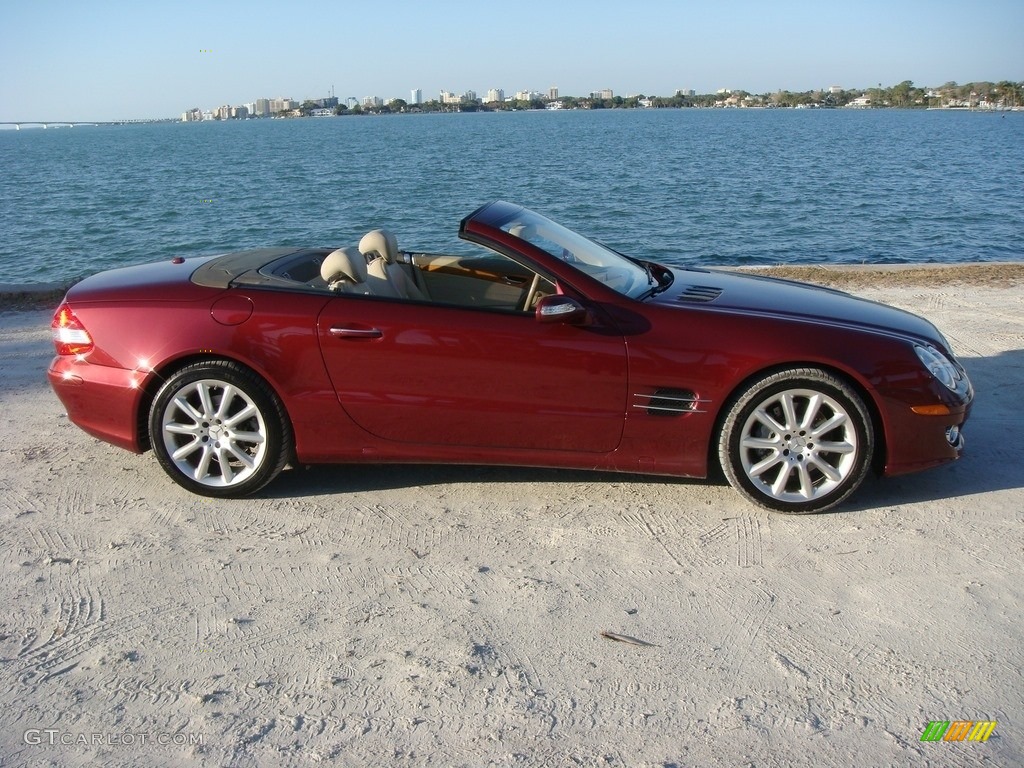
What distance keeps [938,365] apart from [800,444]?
0.79 meters

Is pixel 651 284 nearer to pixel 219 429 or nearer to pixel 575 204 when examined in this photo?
pixel 219 429

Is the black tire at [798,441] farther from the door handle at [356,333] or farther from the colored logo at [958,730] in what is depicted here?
the door handle at [356,333]

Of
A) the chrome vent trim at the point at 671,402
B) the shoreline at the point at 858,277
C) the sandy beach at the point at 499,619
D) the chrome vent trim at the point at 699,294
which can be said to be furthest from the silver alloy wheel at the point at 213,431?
the shoreline at the point at 858,277

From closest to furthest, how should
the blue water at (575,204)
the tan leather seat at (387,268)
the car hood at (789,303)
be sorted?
the car hood at (789,303) → the tan leather seat at (387,268) → the blue water at (575,204)

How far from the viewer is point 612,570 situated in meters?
3.76

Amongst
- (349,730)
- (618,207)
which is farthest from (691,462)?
(618,207)

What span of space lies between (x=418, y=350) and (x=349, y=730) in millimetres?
1906

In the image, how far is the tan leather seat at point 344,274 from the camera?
450 cm

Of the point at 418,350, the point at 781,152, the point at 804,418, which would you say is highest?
the point at 418,350

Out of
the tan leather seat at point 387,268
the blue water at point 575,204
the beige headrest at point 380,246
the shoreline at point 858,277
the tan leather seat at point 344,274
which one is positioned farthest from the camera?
the blue water at point 575,204

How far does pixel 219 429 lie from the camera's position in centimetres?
439

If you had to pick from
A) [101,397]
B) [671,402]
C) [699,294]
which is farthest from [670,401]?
[101,397]

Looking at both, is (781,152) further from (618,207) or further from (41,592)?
(41,592)

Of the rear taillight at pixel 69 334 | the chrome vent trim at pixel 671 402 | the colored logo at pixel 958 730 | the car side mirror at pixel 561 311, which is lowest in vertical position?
the colored logo at pixel 958 730
